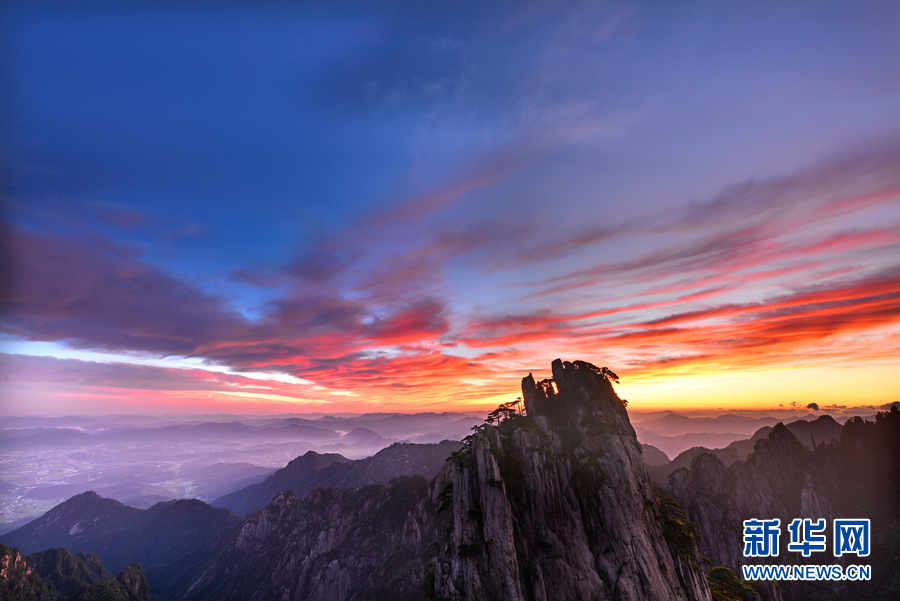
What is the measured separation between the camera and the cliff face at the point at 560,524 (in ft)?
176

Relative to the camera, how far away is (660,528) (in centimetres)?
6281

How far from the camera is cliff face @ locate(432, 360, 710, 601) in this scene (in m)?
53.6

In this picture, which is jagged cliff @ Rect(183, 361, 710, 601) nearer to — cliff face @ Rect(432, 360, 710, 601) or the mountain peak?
cliff face @ Rect(432, 360, 710, 601)

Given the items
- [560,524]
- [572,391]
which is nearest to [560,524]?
[560,524]

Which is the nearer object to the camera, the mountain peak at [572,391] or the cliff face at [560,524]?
A: the cliff face at [560,524]

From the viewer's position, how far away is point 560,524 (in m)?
60.1

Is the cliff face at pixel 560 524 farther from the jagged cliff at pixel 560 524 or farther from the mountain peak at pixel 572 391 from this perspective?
the mountain peak at pixel 572 391

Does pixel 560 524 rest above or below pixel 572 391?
below

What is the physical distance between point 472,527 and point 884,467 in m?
287

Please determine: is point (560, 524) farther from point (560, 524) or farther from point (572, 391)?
point (572, 391)

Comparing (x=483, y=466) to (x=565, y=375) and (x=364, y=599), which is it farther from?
(x=364, y=599)

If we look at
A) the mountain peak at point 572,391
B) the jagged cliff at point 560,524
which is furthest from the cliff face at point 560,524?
the mountain peak at point 572,391

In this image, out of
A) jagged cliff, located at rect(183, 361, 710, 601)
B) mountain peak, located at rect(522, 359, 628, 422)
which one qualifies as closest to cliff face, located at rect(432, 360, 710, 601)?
jagged cliff, located at rect(183, 361, 710, 601)

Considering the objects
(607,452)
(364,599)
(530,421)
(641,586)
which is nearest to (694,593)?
(641,586)
